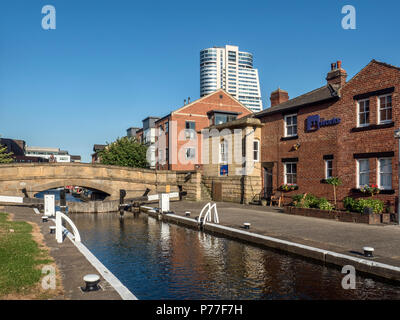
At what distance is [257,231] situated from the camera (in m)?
13.7

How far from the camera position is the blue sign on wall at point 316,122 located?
69.2ft

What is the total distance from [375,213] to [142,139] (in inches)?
1884

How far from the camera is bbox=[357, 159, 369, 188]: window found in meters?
19.0

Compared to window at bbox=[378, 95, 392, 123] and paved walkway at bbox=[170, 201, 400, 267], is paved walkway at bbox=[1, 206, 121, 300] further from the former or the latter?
window at bbox=[378, 95, 392, 123]

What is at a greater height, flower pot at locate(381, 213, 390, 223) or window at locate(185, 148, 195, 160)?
window at locate(185, 148, 195, 160)

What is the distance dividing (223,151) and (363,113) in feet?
46.5

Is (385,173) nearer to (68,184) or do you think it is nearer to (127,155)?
(68,184)

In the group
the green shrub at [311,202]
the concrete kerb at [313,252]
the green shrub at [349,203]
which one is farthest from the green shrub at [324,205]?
the concrete kerb at [313,252]

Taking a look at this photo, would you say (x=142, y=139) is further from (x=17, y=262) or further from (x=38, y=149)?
(x=38, y=149)

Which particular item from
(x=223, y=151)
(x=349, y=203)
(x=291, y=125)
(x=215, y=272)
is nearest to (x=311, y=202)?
(x=349, y=203)

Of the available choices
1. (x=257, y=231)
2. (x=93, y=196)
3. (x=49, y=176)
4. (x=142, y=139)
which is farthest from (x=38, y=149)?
(x=257, y=231)

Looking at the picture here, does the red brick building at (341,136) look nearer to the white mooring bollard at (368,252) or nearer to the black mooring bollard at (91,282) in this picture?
the white mooring bollard at (368,252)

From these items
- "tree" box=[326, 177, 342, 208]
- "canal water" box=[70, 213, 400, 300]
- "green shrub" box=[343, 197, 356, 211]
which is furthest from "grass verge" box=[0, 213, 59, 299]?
"tree" box=[326, 177, 342, 208]

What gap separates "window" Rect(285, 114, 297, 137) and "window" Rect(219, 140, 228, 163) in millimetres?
6896
